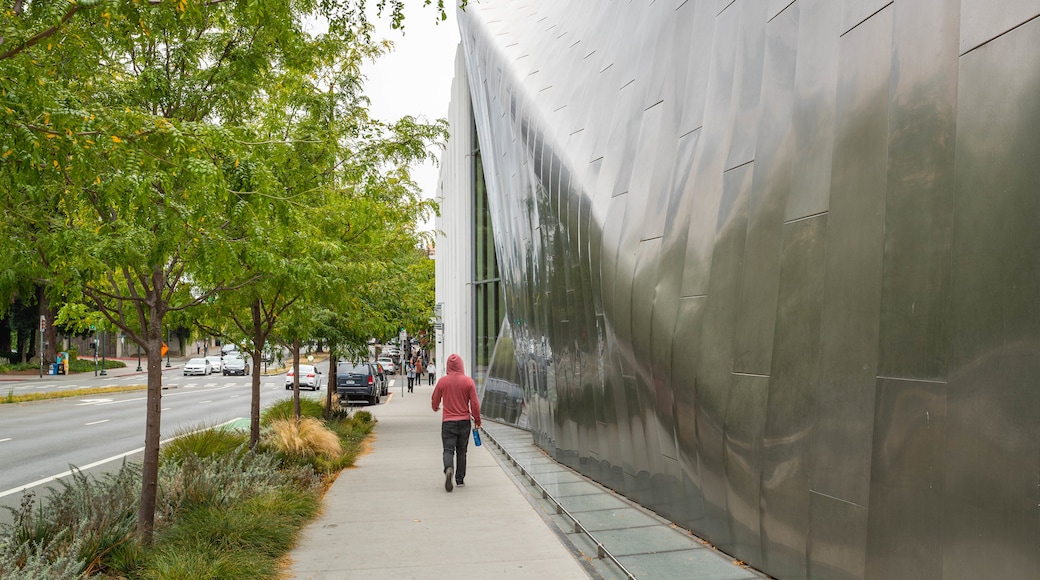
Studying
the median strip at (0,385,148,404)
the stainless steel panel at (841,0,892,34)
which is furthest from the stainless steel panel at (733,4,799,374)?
the median strip at (0,385,148,404)

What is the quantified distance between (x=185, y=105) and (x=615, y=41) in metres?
5.46

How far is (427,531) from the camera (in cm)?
763

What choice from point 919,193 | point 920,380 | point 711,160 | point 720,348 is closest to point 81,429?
point 720,348

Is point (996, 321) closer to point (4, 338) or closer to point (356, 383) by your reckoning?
point (356, 383)

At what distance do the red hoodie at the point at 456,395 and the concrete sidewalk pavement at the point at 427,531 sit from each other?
1.00 meters

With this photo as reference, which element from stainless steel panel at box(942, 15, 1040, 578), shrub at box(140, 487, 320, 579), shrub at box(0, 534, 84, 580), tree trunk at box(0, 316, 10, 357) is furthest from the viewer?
tree trunk at box(0, 316, 10, 357)

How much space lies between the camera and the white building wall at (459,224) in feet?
77.8

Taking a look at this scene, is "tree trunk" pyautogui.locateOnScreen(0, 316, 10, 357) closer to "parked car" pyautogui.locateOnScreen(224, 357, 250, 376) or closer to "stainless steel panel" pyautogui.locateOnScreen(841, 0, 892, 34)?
"parked car" pyautogui.locateOnScreen(224, 357, 250, 376)

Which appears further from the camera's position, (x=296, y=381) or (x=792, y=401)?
(x=296, y=381)

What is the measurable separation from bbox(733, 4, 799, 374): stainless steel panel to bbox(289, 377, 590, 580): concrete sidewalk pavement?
230cm

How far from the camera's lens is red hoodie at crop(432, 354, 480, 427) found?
10.1 meters

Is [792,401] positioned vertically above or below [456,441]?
above

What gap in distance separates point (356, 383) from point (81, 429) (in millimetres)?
10014

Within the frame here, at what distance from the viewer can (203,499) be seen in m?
7.79
